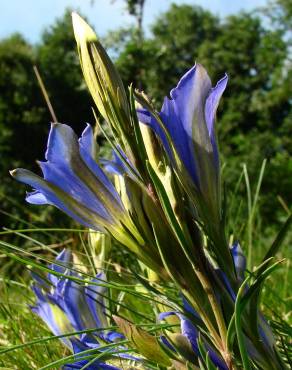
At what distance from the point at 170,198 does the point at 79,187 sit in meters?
0.07

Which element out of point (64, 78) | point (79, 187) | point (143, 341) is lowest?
point (143, 341)

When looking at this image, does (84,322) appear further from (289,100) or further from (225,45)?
(225,45)

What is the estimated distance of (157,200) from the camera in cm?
43

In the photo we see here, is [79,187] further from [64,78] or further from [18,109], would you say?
[64,78]

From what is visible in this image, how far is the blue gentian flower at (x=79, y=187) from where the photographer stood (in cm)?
43

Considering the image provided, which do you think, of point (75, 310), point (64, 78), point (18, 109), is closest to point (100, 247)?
point (75, 310)

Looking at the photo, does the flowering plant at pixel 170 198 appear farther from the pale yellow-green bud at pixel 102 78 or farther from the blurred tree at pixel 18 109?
the blurred tree at pixel 18 109

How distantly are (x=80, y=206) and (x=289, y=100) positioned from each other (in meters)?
14.5

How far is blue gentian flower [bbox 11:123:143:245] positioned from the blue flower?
5 cm

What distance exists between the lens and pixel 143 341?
445 mm

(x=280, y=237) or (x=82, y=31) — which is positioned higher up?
(x=82, y=31)

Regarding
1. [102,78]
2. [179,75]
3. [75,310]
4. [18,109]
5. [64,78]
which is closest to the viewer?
[102,78]

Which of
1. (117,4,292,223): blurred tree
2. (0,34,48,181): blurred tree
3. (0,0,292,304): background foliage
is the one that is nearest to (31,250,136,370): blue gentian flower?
(0,0,292,304): background foliage

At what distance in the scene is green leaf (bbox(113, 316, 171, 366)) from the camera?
1.43 ft
